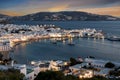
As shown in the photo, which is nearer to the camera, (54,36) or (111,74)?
(111,74)

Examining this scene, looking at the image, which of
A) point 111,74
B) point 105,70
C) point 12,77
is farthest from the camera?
point 105,70

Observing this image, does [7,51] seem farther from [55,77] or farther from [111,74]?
[55,77]

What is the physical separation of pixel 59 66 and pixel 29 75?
2.73m

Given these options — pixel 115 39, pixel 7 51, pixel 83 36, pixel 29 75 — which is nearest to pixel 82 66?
pixel 29 75

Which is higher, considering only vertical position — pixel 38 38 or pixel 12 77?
pixel 12 77

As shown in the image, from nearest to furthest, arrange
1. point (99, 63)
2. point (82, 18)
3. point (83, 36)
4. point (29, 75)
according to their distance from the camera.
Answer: point (29, 75), point (99, 63), point (83, 36), point (82, 18)

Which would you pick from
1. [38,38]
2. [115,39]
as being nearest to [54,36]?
[38,38]

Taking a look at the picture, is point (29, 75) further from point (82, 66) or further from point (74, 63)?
point (74, 63)

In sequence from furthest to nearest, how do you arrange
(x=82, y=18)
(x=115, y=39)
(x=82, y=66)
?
1. (x=82, y=18)
2. (x=115, y=39)
3. (x=82, y=66)

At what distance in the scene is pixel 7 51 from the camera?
1588 cm

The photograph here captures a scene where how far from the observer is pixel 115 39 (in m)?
23.3

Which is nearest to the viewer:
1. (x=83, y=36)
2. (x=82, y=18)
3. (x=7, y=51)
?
(x=7, y=51)

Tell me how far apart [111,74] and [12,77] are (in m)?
3.85

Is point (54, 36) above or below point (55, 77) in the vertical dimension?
below
